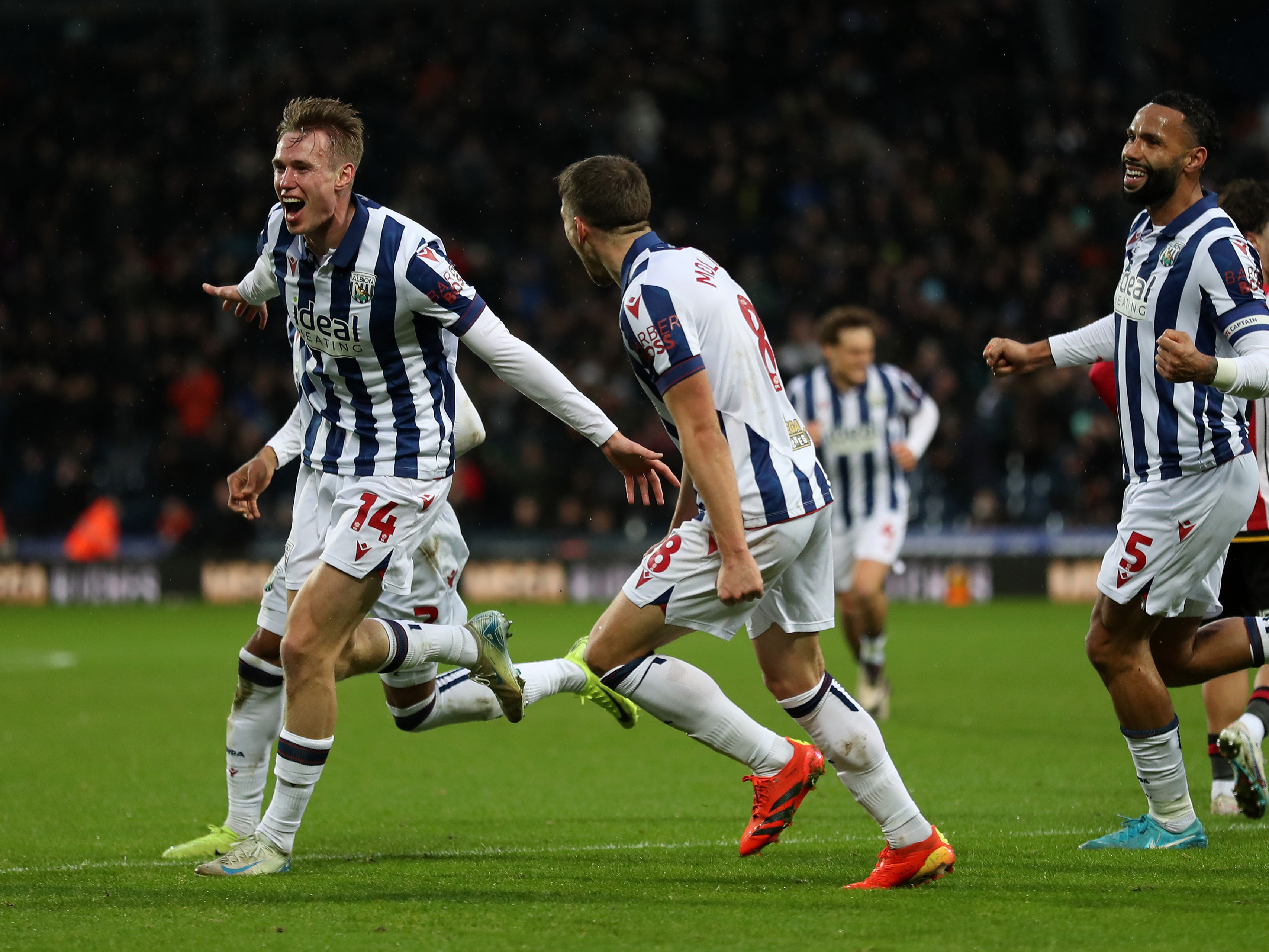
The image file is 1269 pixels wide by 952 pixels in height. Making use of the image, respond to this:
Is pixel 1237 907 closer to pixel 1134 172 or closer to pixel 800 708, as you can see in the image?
pixel 800 708

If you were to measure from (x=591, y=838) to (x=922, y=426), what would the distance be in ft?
16.7

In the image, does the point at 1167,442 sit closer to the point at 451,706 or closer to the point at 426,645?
the point at 426,645

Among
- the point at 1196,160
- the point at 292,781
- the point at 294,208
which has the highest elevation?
the point at 1196,160

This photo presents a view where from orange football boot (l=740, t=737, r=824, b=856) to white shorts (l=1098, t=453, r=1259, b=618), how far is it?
1136 mm

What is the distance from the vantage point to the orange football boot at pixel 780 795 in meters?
4.84

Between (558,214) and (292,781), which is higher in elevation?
(558,214)

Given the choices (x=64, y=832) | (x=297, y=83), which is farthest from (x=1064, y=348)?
(x=297, y=83)

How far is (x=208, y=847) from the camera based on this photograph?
529 centimetres

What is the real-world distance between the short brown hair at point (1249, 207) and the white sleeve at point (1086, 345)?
2.20ft

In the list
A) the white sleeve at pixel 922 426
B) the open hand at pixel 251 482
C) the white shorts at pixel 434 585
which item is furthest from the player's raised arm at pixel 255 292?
the white sleeve at pixel 922 426

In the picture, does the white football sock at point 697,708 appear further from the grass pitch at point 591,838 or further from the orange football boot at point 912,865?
the orange football boot at point 912,865

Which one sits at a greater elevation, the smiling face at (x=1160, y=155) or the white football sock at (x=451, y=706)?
the smiling face at (x=1160, y=155)

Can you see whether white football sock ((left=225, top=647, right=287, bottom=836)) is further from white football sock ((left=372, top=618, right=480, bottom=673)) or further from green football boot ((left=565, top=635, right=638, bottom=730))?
green football boot ((left=565, top=635, right=638, bottom=730))

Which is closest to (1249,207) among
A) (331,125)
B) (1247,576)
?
(1247,576)
